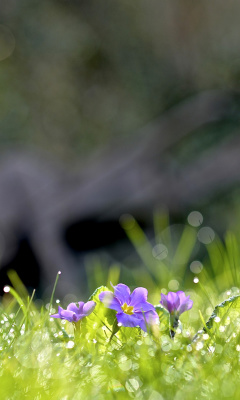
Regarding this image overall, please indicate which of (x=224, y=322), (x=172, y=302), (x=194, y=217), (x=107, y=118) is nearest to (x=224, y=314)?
(x=224, y=322)

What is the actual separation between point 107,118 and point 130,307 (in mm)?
2720

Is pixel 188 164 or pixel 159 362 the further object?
pixel 188 164

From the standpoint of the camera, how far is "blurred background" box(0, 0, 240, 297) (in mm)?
3555

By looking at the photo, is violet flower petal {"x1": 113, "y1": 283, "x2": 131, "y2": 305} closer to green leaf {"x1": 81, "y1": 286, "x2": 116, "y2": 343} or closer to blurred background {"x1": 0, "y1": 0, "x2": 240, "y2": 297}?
green leaf {"x1": 81, "y1": 286, "x2": 116, "y2": 343}

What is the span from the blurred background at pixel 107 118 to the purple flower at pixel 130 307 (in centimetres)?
241

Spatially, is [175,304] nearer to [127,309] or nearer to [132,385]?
[127,309]

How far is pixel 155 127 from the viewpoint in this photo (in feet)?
11.9

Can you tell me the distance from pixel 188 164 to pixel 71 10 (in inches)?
52.7

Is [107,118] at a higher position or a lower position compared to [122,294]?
higher

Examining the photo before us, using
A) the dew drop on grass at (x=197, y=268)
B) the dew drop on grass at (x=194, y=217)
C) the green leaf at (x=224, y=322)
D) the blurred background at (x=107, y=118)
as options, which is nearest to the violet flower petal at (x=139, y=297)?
the green leaf at (x=224, y=322)

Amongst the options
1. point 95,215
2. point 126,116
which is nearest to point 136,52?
point 126,116

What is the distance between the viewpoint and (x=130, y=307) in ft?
3.46

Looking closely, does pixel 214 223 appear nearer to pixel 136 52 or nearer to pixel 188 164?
pixel 188 164

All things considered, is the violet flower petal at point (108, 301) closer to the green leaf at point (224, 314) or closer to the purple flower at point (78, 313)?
the purple flower at point (78, 313)
